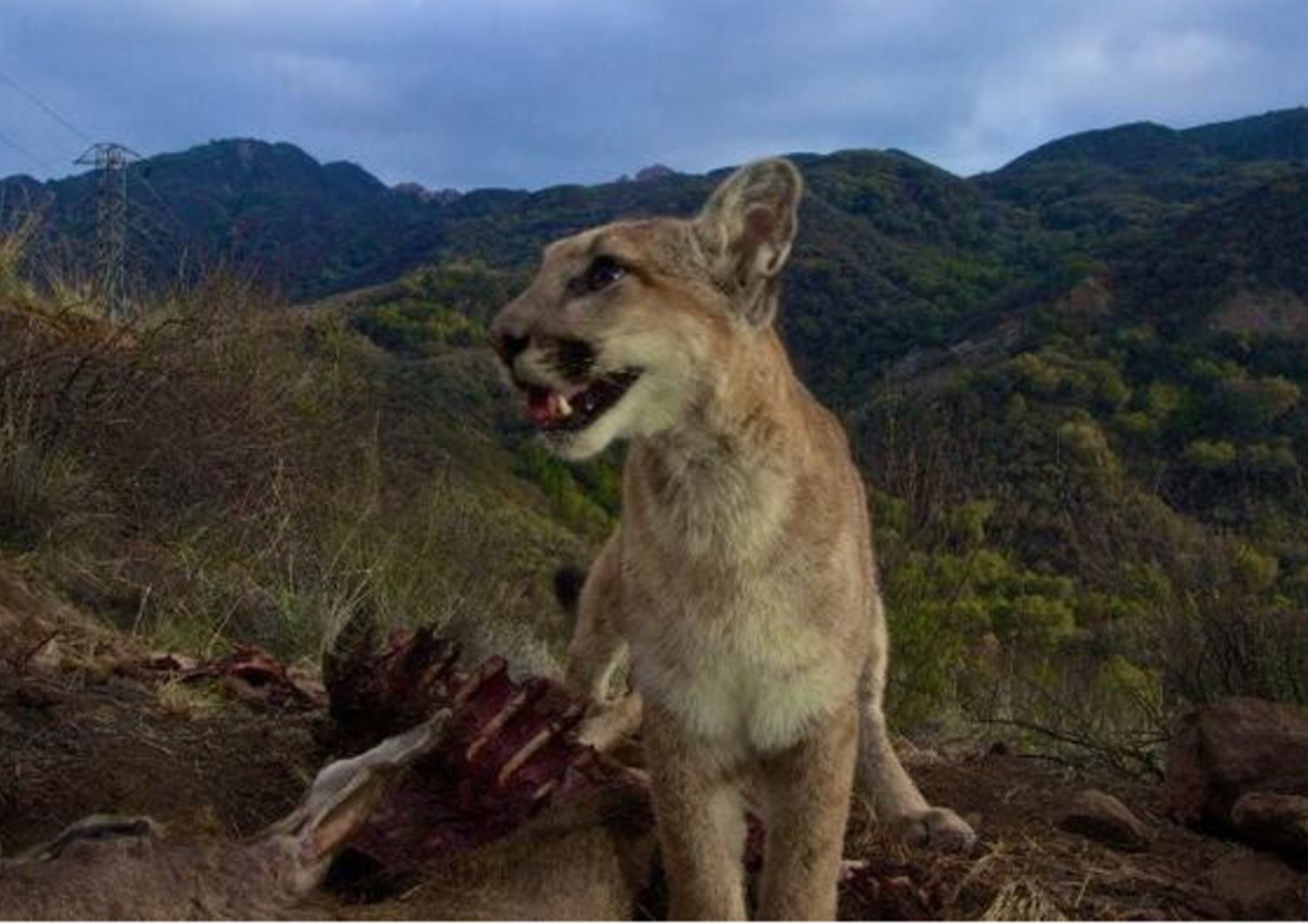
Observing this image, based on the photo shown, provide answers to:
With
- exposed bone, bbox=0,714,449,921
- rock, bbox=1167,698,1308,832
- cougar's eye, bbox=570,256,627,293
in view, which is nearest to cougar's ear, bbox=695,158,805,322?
cougar's eye, bbox=570,256,627,293

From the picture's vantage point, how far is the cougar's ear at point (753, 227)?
5.09m

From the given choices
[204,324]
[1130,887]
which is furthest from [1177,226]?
[1130,887]

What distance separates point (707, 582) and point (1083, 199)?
8413cm

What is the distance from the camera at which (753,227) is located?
203 inches

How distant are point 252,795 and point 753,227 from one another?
2355 millimetres

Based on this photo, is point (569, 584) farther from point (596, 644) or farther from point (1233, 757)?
point (1233, 757)

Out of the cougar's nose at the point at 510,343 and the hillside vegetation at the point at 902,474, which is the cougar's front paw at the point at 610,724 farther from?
the hillside vegetation at the point at 902,474

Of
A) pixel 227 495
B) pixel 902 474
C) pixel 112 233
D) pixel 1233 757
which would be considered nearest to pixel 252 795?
pixel 1233 757

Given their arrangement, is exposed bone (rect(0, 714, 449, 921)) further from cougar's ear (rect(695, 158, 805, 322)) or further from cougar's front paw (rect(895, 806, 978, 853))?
cougar's front paw (rect(895, 806, 978, 853))

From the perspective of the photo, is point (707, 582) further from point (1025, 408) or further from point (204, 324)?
point (1025, 408)

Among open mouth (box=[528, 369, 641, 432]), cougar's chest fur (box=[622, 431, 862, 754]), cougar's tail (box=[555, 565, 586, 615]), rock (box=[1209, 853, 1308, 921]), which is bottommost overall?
rock (box=[1209, 853, 1308, 921])

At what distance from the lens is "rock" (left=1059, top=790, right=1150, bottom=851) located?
627 cm

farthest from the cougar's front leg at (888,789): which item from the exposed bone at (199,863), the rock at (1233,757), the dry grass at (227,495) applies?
the dry grass at (227,495)

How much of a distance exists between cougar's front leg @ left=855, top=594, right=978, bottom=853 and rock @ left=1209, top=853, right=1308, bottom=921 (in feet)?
2.72
